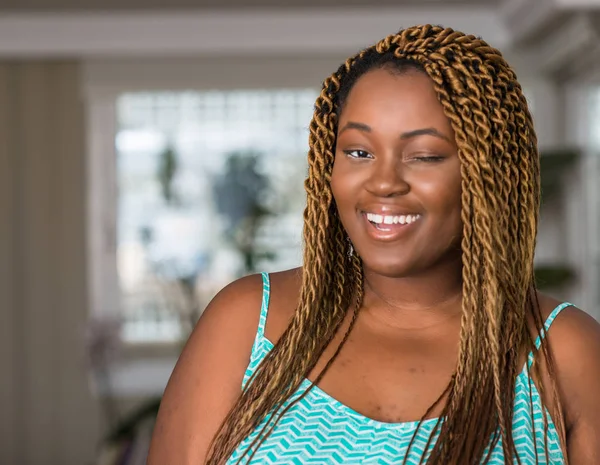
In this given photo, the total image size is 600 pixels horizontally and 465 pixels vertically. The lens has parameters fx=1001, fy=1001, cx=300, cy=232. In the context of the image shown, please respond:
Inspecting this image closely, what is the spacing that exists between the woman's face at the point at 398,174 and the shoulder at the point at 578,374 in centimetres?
16

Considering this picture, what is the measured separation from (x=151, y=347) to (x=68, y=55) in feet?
5.90

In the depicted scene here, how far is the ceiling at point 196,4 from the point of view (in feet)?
17.8

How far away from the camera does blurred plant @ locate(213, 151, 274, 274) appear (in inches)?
231

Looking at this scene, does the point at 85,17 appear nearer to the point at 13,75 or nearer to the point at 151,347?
the point at 13,75

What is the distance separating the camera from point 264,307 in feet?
3.84

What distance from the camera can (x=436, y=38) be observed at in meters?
1.13

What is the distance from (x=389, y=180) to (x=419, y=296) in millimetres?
196

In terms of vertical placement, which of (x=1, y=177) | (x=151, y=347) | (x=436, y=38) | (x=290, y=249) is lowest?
(x=151, y=347)

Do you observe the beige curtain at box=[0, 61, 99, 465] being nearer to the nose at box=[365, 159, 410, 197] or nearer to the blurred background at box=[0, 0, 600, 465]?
the blurred background at box=[0, 0, 600, 465]

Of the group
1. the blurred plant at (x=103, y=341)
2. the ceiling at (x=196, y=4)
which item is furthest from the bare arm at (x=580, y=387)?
the ceiling at (x=196, y=4)

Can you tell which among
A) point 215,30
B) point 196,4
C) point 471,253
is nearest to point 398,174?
point 471,253

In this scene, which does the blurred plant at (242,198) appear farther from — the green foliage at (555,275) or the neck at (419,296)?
the neck at (419,296)

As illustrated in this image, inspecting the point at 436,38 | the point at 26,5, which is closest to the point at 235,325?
the point at 436,38

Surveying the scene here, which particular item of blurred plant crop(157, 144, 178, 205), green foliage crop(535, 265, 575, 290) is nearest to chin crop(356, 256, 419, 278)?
green foliage crop(535, 265, 575, 290)
